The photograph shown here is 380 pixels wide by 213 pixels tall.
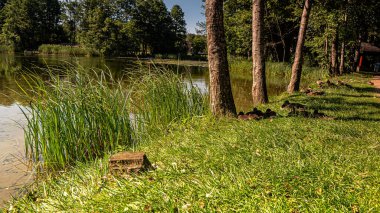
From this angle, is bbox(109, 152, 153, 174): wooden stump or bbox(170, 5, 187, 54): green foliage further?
bbox(170, 5, 187, 54): green foliage

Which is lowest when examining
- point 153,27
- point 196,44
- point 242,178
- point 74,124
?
point 242,178

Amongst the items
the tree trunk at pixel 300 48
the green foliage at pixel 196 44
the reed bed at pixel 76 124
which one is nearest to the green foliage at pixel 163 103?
the reed bed at pixel 76 124

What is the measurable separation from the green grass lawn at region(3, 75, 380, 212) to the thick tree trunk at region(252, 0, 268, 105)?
3.66 m

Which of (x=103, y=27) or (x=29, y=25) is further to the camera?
(x=29, y=25)

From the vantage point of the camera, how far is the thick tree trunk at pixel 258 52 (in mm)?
7746

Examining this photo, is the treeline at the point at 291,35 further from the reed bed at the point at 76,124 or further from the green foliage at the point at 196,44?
the green foliage at the point at 196,44

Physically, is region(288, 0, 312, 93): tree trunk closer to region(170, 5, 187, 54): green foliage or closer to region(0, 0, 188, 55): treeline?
region(0, 0, 188, 55): treeline

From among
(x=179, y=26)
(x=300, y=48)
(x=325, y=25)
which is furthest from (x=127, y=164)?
(x=179, y=26)

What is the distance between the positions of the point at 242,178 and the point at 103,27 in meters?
59.5

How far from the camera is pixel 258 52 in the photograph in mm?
8047

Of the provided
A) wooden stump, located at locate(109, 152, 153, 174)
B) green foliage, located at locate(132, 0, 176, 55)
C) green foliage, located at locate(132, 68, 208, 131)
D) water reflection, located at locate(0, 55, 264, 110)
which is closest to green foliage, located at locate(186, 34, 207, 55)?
green foliage, located at locate(132, 0, 176, 55)

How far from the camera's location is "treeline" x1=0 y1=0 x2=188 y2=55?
5700 centimetres

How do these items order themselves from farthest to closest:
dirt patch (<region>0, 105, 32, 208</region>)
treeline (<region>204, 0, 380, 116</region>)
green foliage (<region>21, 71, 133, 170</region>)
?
treeline (<region>204, 0, 380, 116</region>) < green foliage (<region>21, 71, 133, 170</region>) < dirt patch (<region>0, 105, 32, 208</region>)

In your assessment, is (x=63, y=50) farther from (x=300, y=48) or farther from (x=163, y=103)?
(x=163, y=103)
